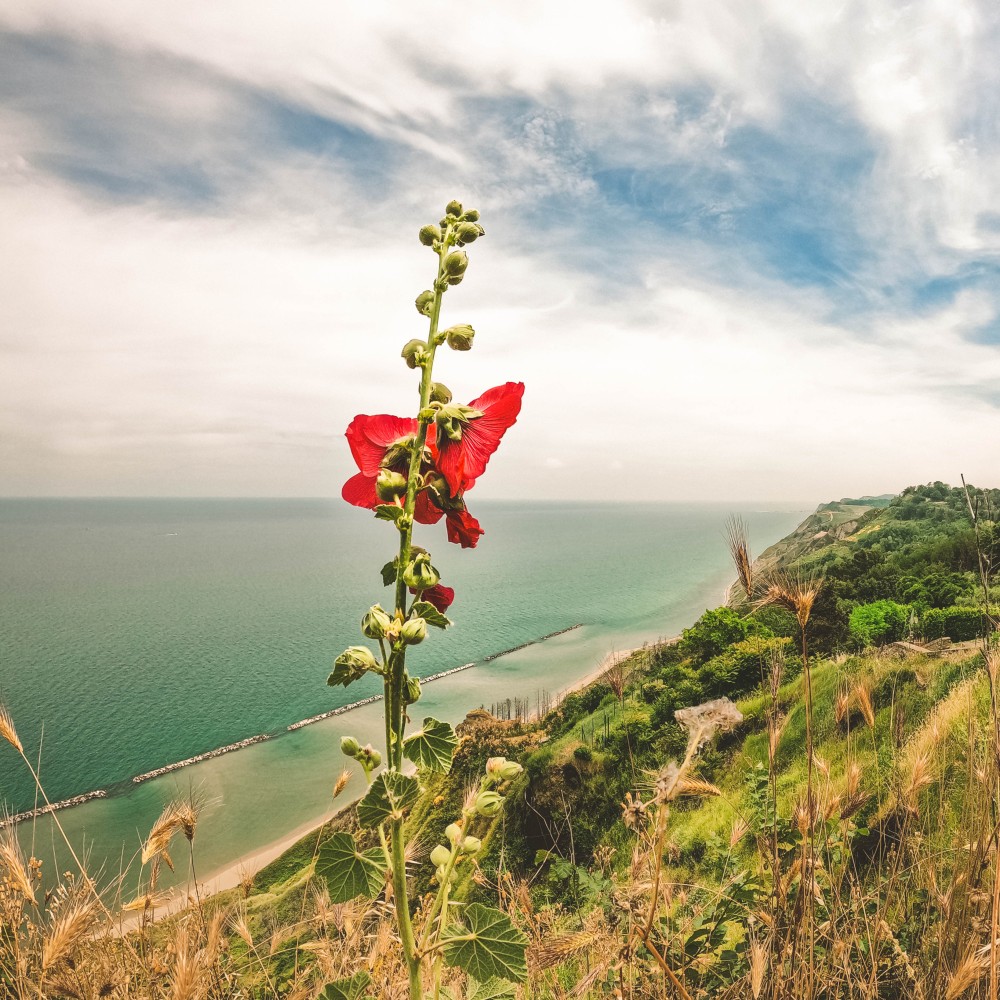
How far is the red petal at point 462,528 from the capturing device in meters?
→ 1.44

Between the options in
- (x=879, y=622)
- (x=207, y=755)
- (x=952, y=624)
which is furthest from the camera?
(x=207, y=755)

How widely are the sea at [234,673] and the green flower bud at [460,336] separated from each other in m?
0.55

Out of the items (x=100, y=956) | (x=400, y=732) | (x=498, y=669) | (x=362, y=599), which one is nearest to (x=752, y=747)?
(x=100, y=956)

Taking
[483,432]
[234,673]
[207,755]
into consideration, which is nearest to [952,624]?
[483,432]

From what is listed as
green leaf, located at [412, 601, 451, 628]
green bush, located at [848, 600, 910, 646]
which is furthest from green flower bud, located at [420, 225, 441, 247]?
green bush, located at [848, 600, 910, 646]

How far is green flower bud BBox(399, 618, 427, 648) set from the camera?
46.3 inches

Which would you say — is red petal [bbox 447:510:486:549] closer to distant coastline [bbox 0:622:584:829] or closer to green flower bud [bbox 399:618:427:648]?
green flower bud [bbox 399:618:427:648]

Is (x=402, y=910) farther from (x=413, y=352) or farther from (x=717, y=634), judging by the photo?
(x=717, y=634)

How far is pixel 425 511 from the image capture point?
1501 mm

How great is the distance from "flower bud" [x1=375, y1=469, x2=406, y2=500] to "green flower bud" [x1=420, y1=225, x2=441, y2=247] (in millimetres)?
774

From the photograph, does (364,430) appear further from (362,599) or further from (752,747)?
(362,599)

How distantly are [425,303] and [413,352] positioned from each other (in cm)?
19

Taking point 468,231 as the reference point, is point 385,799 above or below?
below

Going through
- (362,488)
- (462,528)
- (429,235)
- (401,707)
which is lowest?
(401,707)
